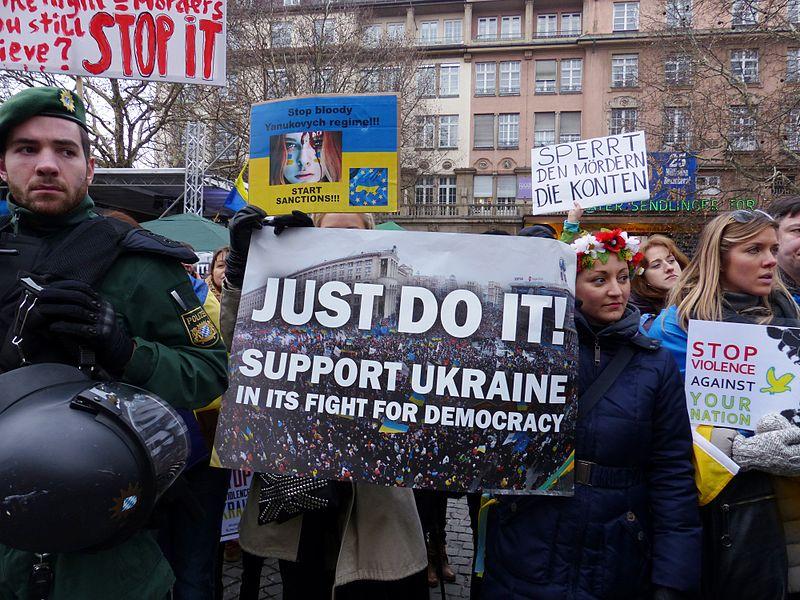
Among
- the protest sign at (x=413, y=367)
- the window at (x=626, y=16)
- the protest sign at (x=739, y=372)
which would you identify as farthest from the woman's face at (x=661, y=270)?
the window at (x=626, y=16)

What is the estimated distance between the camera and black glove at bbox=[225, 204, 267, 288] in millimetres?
2061

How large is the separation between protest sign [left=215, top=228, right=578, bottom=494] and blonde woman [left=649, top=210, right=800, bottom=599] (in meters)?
0.63

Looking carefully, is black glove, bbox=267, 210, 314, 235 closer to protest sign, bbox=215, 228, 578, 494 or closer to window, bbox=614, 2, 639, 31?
protest sign, bbox=215, 228, 578, 494

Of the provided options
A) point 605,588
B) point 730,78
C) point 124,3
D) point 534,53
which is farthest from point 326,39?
point 534,53

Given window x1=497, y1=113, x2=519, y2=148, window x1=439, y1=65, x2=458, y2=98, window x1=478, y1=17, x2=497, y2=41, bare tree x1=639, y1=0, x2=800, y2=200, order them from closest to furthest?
1. bare tree x1=639, y1=0, x2=800, y2=200
2. window x1=497, y1=113, x2=519, y2=148
3. window x1=439, y1=65, x2=458, y2=98
4. window x1=478, y1=17, x2=497, y2=41

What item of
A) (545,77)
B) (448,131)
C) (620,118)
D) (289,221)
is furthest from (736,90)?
(448,131)

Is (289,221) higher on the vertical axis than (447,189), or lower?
lower

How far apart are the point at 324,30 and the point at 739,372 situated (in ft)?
60.2

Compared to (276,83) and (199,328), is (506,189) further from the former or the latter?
(199,328)

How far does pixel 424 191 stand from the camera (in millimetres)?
36188

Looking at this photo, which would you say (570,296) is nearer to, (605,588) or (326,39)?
(605,588)

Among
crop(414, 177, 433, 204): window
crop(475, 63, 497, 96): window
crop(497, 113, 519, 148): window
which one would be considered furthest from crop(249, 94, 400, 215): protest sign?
crop(475, 63, 497, 96): window

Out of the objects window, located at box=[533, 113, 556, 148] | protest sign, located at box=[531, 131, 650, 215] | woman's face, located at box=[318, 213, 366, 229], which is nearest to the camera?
woman's face, located at box=[318, 213, 366, 229]

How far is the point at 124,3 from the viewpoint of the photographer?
290 centimetres
